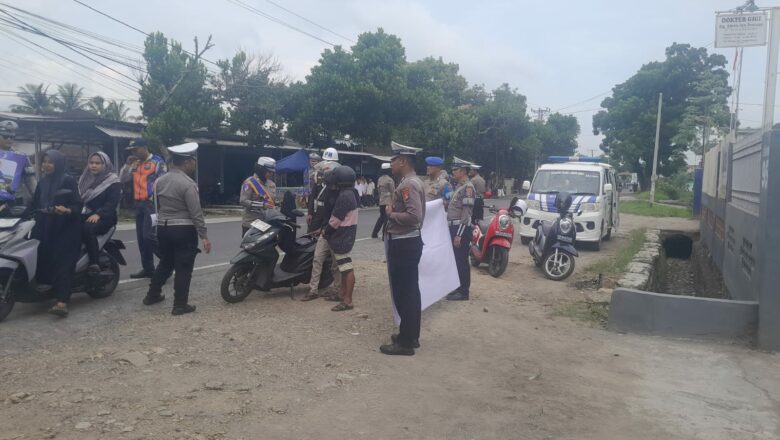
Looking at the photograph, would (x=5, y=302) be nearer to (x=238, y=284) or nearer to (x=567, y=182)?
(x=238, y=284)

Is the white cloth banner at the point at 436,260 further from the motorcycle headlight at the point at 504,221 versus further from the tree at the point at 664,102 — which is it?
the tree at the point at 664,102

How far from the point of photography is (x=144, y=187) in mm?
7504

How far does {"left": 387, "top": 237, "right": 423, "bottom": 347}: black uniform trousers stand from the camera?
5.11 metres

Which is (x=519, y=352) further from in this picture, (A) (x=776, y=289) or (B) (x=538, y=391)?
(A) (x=776, y=289)

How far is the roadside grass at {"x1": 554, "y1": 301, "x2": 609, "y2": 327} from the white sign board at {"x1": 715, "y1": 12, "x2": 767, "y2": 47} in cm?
444

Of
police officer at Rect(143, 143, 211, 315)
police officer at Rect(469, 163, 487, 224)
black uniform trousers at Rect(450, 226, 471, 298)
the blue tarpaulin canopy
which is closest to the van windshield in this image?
police officer at Rect(469, 163, 487, 224)

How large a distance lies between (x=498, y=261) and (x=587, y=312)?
7.88ft

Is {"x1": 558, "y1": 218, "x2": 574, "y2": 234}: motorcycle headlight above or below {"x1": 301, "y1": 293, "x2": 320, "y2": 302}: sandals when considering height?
above

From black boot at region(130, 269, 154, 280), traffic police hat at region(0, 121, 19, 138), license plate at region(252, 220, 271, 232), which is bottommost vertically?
black boot at region(130, 269, 154, 280)

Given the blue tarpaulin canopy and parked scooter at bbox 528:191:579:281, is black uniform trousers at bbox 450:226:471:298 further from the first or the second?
the blue tarpaulin canopy

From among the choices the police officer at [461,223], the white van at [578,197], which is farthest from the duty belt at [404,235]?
the white van at [578,197]

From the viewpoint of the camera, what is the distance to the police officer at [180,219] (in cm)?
582

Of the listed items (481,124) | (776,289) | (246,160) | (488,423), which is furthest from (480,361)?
(481,124)

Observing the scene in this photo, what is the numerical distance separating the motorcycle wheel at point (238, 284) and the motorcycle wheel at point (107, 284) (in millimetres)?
1339
